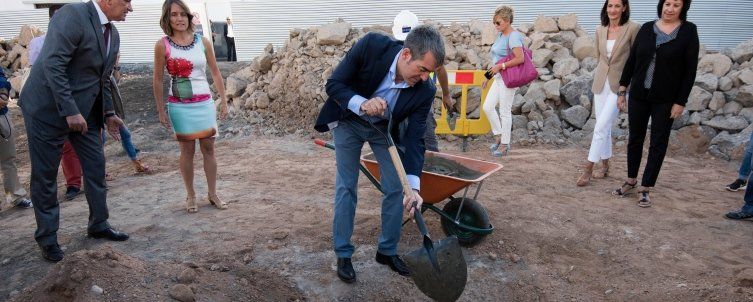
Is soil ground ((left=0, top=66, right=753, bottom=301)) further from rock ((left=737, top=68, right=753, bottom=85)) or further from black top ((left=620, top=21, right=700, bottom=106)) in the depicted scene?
rock ((left=737, top=68, right=753, bottom=85))

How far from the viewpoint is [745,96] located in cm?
688

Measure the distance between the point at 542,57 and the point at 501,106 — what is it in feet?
8.38

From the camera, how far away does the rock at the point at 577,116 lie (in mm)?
7324

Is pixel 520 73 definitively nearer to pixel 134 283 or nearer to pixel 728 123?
pixel 728 123

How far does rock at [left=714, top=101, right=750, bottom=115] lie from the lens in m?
6.94

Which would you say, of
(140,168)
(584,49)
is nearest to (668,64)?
(584,49)

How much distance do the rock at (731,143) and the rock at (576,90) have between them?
67.1 inches

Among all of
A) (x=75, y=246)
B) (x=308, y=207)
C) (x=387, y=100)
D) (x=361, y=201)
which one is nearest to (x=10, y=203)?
(x=75, y=246)

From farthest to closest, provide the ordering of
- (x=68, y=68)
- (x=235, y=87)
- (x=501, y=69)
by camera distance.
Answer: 1. (x=235, y=87)
2. (x=501, y=69)
3. (x=68, y=68)

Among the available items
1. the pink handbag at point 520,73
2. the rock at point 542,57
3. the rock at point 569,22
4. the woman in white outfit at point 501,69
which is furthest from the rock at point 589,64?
the pink handbag at point 520,73

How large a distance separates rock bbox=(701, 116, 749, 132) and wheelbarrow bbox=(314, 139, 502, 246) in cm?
492

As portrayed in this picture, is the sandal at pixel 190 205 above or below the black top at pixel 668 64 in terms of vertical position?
below

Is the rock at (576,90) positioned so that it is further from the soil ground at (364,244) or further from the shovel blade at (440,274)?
the shovel blade at (440,274)

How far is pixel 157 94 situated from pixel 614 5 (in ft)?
13.1
